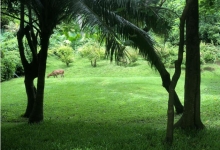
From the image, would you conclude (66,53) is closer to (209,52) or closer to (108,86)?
(108,86)

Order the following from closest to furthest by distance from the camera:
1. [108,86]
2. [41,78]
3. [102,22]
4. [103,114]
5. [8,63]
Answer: [102,22]
[41,78]
[103,114]
[108,86]
[8,63]

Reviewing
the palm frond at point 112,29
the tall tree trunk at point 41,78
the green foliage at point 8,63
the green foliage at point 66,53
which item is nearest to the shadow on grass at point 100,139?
the tall tree trunk at point 41,78

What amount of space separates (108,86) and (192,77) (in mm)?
10647

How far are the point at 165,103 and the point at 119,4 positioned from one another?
6987 mm

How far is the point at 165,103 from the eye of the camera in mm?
11625

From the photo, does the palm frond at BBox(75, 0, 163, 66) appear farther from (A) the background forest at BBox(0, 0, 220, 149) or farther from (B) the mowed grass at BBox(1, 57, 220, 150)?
(B) the mowed grass at BBox(1, 57, 220, 150)

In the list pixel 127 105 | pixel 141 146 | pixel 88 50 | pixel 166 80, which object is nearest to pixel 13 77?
pixel 88 50

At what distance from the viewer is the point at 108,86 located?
1584cm

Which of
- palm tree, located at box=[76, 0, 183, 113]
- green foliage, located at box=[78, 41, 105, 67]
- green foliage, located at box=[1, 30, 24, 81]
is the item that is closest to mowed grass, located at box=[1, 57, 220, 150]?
green foliage, located at box=[1, 30, 24, 81]

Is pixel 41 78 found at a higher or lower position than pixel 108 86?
higher

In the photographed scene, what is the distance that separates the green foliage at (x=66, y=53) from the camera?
22.3 m

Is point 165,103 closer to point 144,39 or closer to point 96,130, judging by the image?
point 144,39

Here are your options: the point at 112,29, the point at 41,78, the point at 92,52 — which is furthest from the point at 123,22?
the point at 92,52

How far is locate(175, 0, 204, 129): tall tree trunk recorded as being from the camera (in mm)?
5316
